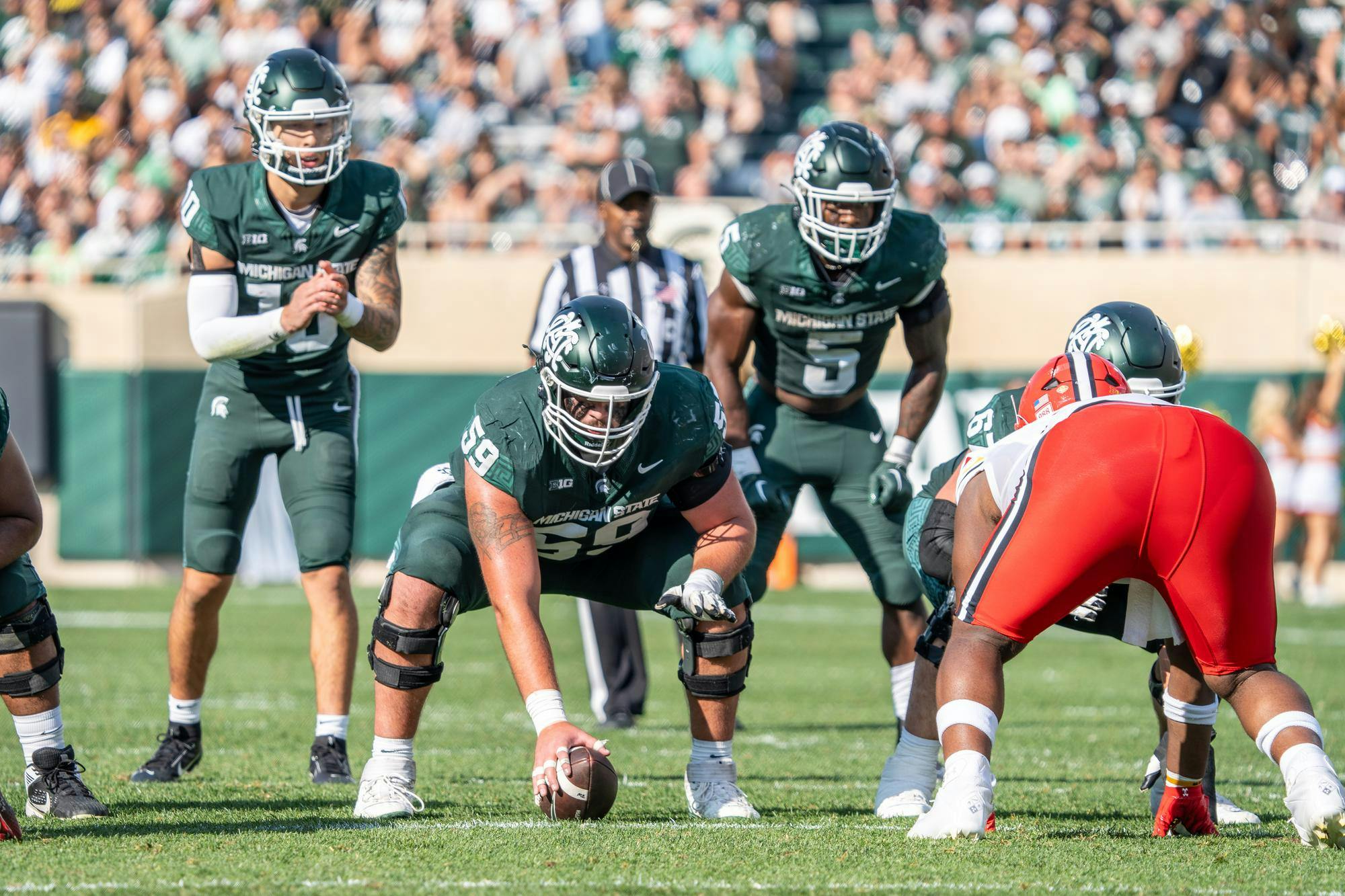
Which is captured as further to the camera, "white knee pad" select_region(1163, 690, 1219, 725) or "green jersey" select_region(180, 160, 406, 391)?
"green jersey" select_region(180, 160, 406, 391)

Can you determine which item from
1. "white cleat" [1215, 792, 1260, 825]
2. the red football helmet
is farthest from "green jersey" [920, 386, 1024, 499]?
"white cleat" [1215, 792, 1260, 825]

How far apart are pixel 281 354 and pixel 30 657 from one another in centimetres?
152

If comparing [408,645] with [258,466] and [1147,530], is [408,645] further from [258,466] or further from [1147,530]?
[1147,530]

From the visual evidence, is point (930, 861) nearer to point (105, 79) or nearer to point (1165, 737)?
point (1165, 737)

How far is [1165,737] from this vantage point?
479cm

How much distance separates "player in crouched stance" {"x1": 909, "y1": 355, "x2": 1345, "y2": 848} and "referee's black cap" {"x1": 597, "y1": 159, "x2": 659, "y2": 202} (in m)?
3.25

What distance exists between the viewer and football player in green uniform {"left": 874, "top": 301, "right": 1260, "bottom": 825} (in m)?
4.54

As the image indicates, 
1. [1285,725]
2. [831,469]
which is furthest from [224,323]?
[1285,725]

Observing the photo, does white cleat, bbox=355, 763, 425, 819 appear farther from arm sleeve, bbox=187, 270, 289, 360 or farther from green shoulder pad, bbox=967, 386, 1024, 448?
green shoulder pad, bbox=967, 386, 1024, 448

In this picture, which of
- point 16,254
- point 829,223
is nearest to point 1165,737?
point 829,223

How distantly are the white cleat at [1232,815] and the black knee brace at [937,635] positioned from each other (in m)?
0.86

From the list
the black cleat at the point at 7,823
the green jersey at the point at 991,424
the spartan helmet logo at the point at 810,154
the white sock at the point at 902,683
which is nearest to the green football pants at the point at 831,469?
the white sock at the point at 902,683

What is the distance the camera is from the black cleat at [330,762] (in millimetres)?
5207

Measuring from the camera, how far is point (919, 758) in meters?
4.68
